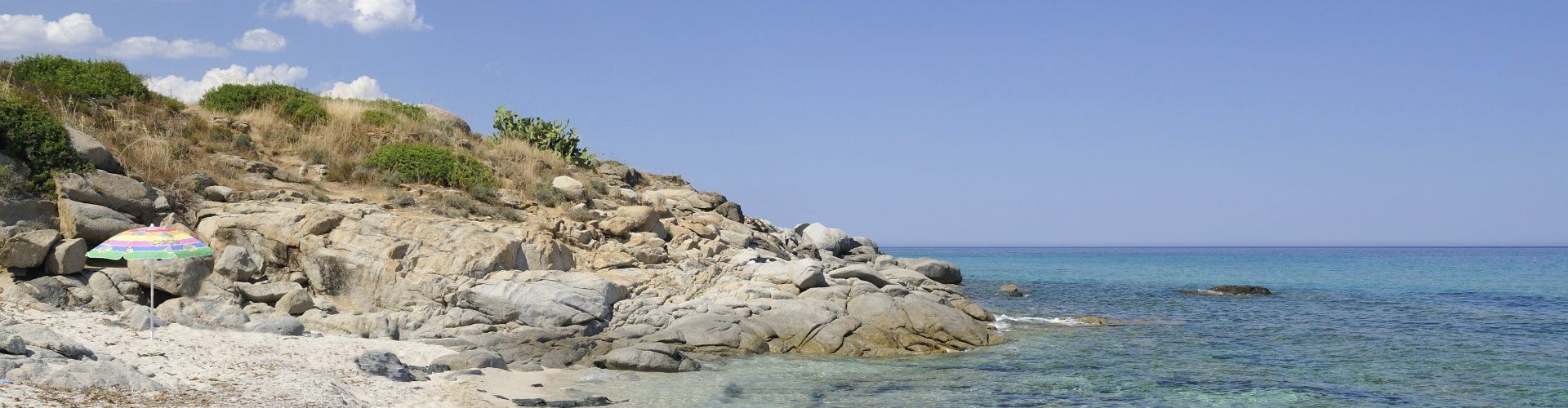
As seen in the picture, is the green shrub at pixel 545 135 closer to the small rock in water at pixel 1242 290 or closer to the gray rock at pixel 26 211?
the gray rock at pixel 26 211

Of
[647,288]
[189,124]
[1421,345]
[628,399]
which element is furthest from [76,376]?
[1421,345]

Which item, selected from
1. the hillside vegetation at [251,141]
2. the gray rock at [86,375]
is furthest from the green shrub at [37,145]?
the gray rock at [86,375]

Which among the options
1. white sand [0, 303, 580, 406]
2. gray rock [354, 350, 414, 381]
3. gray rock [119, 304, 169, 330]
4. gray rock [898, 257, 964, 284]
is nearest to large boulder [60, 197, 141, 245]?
white sand [0, 303, 580, 406]

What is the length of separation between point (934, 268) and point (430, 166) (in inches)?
802

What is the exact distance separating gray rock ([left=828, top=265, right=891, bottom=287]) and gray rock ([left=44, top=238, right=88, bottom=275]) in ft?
47.8

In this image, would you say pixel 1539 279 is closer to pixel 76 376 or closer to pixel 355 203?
pixel 355 203

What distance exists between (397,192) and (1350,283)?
1695 inches

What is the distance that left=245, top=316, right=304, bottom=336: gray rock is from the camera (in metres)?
14.9

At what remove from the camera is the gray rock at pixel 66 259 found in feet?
50.2

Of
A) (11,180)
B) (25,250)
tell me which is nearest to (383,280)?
(25,250)

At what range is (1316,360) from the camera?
18.4 metres

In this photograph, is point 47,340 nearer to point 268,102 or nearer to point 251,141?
point 251,141

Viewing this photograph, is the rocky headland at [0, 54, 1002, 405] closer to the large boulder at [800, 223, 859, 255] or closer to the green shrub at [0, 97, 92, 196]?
the green shrub at [0, 97, 92, 196]

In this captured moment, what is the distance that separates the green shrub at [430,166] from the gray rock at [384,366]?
10.5 metres
